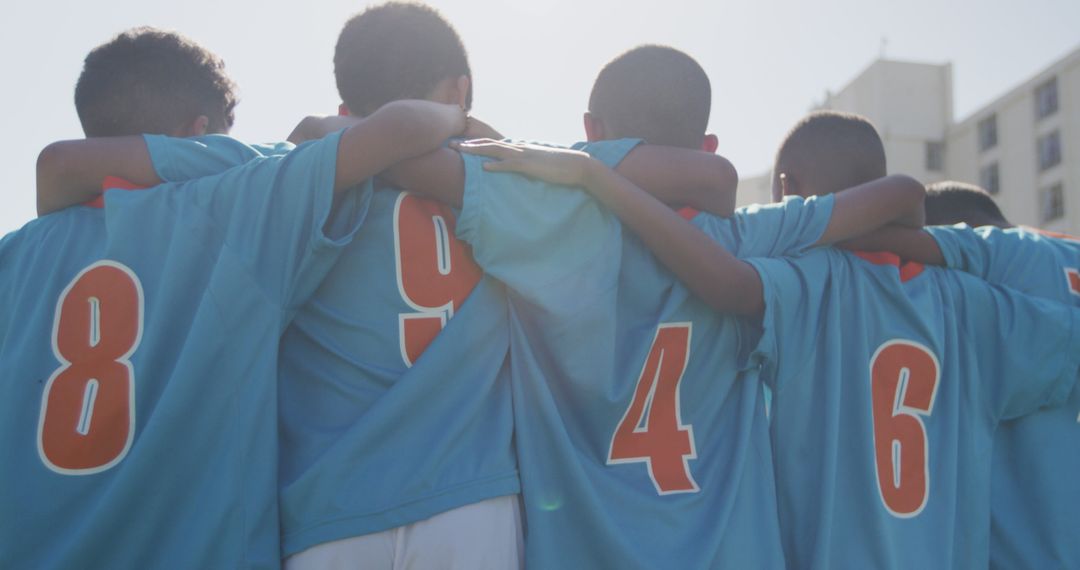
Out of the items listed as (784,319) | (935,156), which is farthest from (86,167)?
(935,156)

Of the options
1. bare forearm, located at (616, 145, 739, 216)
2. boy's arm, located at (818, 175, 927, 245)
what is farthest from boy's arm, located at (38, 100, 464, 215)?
boy's arm, located at (818, 175, 927, 245)

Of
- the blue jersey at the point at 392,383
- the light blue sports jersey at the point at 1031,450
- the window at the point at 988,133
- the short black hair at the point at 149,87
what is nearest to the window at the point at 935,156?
the window at the point at 988,133

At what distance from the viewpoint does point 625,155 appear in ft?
8.44

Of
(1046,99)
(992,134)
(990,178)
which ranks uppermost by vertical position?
(1046,99)

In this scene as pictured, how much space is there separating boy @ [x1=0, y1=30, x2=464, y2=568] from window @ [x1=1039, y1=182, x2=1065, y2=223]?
1267 inches

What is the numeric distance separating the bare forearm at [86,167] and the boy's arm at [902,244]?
199 centimetres

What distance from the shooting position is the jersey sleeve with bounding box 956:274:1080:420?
296cm

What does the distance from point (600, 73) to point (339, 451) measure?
1.46 m

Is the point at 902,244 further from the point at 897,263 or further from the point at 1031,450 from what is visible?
the point at 1031,450

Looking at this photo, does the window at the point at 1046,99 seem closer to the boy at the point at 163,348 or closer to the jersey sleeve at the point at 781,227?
the jersey sleeve at the point at 781,227

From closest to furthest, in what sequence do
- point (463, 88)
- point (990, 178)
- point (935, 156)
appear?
point (463, 88) → point (990, 178) → point (935, 156)

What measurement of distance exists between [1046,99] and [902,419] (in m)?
32.3

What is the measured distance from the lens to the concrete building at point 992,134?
2947 centimetres

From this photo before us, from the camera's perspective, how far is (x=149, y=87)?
2.64m
